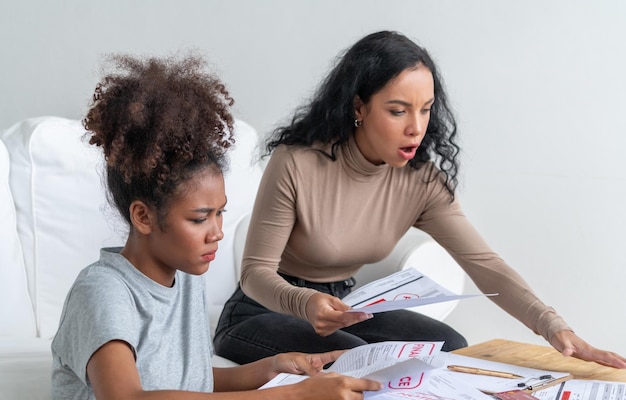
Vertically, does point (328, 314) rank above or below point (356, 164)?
below

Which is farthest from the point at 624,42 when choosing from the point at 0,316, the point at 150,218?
the point at 0,316

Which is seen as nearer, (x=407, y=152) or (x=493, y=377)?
(x=493, y=377)

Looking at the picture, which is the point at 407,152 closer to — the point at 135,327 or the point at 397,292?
the point at 397,292

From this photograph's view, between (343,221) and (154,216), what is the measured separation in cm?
72

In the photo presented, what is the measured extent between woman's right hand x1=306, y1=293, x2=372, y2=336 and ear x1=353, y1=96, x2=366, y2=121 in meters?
0.48

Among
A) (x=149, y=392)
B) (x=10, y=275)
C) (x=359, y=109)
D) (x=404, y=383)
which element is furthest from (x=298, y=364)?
(x=10, y=275)

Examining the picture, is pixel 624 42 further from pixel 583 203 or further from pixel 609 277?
pixel 609 277

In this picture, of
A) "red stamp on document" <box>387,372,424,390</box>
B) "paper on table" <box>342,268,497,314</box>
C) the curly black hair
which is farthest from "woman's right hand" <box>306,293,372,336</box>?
the curly black hair

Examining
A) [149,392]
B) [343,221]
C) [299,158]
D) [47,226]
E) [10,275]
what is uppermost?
[299,158]

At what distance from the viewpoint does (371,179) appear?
6.54 feet

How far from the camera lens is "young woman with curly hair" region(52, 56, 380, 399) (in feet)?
4.20

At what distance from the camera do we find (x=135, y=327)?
4.20 feet

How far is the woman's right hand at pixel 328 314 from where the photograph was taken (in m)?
1.53

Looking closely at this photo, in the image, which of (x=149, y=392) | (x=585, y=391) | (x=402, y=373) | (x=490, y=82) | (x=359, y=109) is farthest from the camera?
(x=490, y=82)
